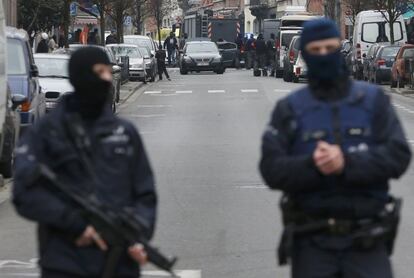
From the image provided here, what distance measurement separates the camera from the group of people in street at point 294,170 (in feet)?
17.0

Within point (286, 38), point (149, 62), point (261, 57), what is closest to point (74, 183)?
point (149, 62)

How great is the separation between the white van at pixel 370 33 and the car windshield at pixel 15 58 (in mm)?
30741

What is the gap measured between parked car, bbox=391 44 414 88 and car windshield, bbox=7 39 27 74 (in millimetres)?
22212

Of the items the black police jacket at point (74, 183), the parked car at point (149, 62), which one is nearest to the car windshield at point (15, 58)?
the black police jacket at point (74, 183)

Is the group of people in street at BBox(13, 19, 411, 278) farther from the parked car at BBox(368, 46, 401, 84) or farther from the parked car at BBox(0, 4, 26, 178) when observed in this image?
the parked car at BBox(368, 46, 401, 84)

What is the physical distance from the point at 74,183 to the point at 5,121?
10.3 meters

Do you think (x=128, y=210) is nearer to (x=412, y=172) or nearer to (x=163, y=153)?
(x=412, y=172)

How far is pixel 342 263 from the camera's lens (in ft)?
17.3

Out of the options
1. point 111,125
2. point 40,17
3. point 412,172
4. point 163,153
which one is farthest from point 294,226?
point 40,17

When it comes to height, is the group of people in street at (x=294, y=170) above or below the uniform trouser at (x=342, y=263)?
above

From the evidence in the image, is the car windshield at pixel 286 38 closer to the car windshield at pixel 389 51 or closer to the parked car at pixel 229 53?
the parked car at pixel 229 53

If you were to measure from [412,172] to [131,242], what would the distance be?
467 inches

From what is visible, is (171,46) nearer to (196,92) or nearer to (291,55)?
(291,55)

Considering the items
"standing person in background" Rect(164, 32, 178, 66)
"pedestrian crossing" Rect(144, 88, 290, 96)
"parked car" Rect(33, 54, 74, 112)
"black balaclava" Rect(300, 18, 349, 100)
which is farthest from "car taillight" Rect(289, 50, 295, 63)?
"black balaclava" Rect(300, 18, 349, 100)
